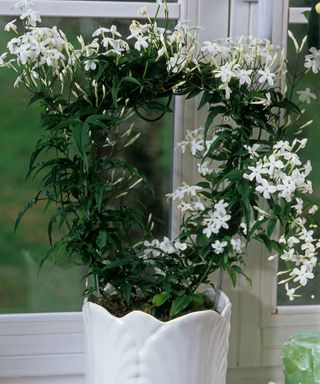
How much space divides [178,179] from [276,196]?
0.23 meters

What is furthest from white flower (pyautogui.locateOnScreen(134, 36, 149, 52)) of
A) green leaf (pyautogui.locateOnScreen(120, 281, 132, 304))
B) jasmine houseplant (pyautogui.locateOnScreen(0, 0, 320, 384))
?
green leaf (pyautogui.locateOnScreen(120, 281, 132, 304))

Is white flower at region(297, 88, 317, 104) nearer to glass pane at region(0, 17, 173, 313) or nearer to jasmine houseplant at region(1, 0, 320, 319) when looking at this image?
jasmine houseplant at region(1, 0, 320, 319)

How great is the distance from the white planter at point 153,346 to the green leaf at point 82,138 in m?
0.24

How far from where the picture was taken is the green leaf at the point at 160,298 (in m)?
1.11

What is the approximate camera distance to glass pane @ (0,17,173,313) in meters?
1.26

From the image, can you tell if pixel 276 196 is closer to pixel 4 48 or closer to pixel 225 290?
pixel 225 290

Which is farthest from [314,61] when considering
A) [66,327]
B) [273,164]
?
[66,327]

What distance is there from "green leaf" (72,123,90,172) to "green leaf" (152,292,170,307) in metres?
0.23

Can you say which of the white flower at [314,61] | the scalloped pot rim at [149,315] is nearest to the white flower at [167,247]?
the scalloped pot rim at [149,315]

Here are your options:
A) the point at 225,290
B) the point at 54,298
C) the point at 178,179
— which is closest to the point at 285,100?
the point at 178,179

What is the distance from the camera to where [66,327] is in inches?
51.8

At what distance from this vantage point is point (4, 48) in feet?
4.05

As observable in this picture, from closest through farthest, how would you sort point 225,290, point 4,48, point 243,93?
1. point 243,93
2. point 4,48
3. point 225,290

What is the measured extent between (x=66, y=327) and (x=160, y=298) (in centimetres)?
27
